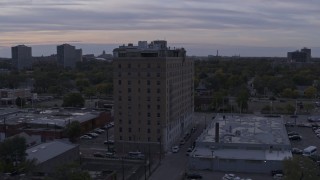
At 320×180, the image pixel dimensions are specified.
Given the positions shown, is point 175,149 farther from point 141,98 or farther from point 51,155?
point 51,155

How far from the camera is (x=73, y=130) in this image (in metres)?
18.2

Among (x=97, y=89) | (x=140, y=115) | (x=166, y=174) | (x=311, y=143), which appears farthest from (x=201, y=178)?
(x=97, y=89)

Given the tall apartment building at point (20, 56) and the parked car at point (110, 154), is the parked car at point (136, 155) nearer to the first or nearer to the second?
the parked car at point (110, 154)

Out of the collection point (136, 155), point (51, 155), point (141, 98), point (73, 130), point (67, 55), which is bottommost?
point (136, 155)

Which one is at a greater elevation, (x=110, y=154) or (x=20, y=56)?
(x=20, y=56)

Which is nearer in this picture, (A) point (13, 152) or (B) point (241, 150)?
(A) point (13, 152)

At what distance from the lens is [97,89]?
35219 millimetres

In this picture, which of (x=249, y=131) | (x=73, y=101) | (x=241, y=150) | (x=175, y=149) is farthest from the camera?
(x=73, y=101)

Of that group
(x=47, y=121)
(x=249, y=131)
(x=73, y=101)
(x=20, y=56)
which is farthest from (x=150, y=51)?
(x=20, y=56)

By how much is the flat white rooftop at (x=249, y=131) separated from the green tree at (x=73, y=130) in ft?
15.6

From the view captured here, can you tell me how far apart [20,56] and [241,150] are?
62.4m

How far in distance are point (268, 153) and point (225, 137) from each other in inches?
77.0

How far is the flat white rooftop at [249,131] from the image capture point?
16.4 m

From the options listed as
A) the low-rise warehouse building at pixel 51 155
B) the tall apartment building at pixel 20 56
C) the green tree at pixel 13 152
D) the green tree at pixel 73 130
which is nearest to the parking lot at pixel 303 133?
the green tree at pixel 73 130
